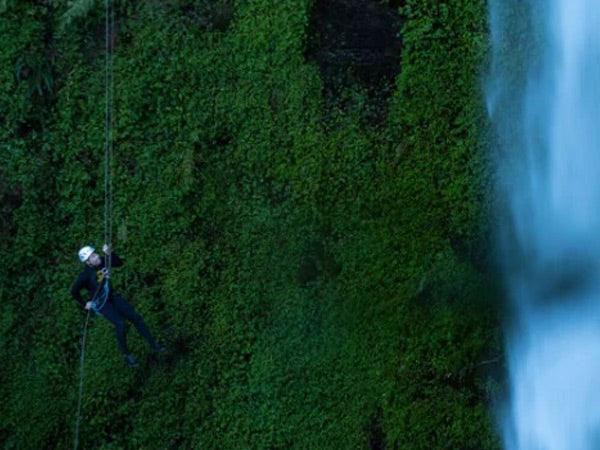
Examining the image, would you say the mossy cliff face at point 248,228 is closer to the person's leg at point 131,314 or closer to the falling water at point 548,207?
the falling water at point 548,207

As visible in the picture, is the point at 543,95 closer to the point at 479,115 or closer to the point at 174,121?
the point at 479,115

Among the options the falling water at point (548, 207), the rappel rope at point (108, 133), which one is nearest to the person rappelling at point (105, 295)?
the rappel rope at point (108, 133)

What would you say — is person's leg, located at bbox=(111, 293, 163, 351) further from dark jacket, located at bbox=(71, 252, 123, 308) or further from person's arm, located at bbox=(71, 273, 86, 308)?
person's arm, located at bbox=(71, 273, 86, 308)

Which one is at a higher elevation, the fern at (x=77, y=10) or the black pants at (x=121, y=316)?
the fern at (x=77, y=10)

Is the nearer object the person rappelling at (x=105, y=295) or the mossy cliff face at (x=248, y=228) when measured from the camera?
the person rappelling at (x=105, y=295)

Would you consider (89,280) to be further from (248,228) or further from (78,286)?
(248,228)

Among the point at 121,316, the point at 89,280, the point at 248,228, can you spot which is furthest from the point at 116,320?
the point at 248,228
